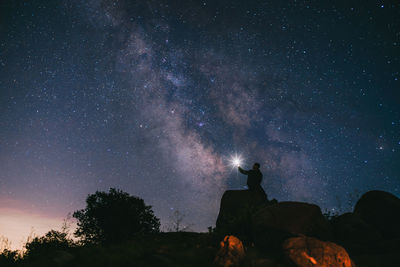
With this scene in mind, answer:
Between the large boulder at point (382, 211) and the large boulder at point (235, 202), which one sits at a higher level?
the large boulder at point (235, 202)

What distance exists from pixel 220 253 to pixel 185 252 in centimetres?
154

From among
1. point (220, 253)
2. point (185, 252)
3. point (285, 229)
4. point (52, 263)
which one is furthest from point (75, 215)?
point (285, 229)

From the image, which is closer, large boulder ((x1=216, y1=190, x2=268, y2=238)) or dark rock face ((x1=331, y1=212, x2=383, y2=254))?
dark rock face ((x1=331, y1=212, x2=383, y2=254))

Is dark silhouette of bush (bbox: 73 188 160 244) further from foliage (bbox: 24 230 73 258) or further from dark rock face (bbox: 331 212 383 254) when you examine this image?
dark rock face (bbox: 331 212 383 254)

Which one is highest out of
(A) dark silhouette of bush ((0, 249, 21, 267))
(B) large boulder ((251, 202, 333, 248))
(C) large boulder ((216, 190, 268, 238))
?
(C) large boulder ((216, 190, 268, 238))

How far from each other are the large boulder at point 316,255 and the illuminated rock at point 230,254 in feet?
4.47

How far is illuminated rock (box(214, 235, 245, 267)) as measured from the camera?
6.12 m

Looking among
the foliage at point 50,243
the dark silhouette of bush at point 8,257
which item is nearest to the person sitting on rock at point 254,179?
the foliage at point 50,243

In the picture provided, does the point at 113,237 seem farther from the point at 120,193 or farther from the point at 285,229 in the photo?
the point at 285,229

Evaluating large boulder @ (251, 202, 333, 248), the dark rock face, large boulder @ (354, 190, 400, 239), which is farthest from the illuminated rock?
large boulder @ (354, 190, 400, 239)

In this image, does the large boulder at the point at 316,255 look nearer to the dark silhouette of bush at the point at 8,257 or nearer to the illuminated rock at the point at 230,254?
the illuminated rock at the point at 230,254

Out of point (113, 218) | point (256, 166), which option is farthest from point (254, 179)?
point (113, 218)

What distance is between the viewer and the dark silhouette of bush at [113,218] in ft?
48.3

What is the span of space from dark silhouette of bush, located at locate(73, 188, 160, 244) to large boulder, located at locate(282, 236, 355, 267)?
432 inches
